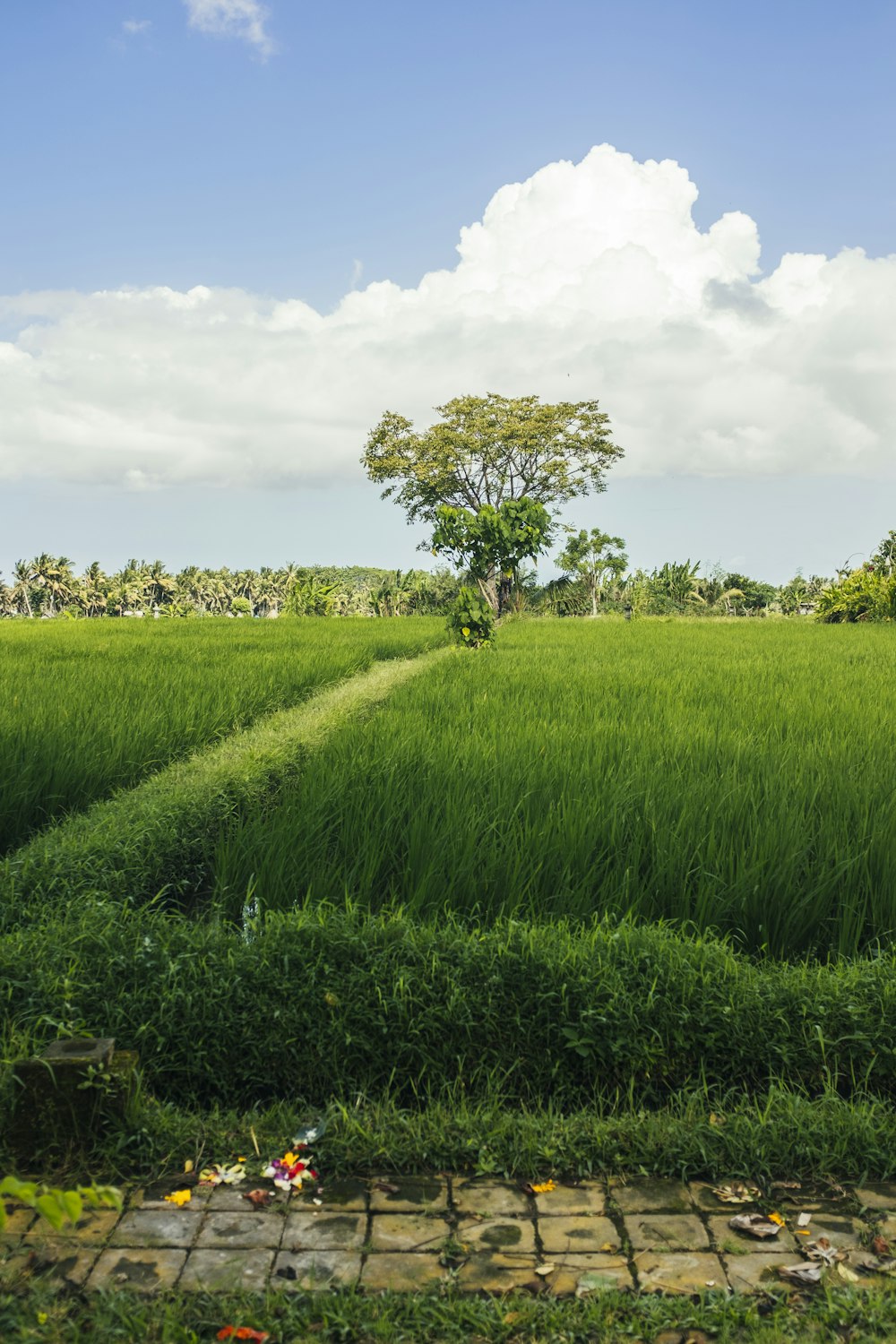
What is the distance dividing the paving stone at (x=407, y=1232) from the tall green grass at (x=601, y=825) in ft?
3.92

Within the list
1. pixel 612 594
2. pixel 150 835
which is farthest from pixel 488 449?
pixel 150 835

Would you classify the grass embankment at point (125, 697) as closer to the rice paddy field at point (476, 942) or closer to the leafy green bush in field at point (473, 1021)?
the rice paddy field at point (476, 942)

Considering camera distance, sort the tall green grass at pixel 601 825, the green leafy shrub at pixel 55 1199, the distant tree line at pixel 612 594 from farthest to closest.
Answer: the distant tree line at pixel 612 594 < the tall green grass at pixel 601 825 < the green leafy shrub at pixel 55 1199

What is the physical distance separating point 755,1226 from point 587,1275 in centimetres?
45

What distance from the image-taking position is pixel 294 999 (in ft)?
9.34

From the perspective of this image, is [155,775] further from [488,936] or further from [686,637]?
[686,637]

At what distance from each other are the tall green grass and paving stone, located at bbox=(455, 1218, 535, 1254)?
1.18 m

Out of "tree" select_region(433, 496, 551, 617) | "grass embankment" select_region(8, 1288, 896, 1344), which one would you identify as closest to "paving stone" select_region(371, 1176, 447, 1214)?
"grass embankment" select_region(8, 1288, 896, 1344)

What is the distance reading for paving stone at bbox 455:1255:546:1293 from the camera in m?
1.99

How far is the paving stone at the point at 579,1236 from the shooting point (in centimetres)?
212

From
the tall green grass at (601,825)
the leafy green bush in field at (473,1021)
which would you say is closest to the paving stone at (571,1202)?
the leafy green bush in field at (473,1021)

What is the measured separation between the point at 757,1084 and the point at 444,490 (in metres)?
34.3

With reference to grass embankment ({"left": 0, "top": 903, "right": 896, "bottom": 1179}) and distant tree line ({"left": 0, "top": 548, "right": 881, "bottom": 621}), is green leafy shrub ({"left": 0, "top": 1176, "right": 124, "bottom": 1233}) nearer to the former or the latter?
grass embankment ({"left": 0, "top": 903, "right": 896, "bottom": 1179})

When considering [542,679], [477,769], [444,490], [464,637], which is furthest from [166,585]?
[477,769]
